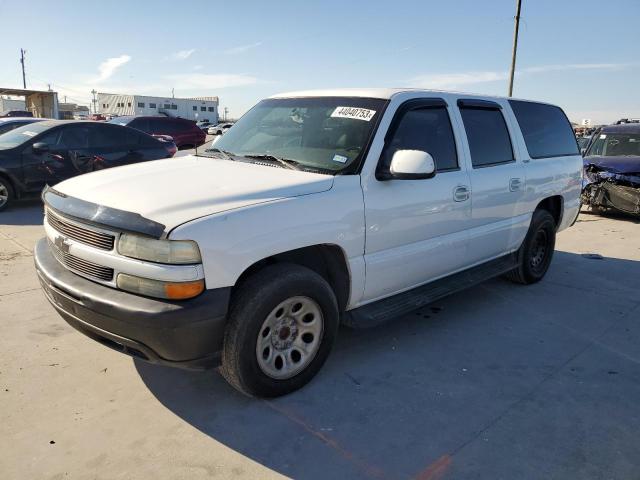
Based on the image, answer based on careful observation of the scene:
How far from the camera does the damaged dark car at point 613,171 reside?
9.48 meters

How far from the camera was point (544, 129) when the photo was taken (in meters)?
5.48

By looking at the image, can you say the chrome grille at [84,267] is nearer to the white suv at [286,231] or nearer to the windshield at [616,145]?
the white suv at [286,231]

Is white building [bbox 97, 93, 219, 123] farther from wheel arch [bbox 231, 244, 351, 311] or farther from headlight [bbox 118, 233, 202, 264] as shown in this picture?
headlight [bbox 118, 233, 202, 264]

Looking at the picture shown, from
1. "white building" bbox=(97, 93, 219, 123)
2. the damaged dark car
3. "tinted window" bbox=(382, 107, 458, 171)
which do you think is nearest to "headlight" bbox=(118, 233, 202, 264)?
"tinted window" bbox=(382, 107, 458, 171)

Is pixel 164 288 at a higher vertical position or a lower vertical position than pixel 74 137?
lower

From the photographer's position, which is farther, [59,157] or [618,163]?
[618,163]

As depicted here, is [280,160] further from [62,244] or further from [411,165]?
[62,244]

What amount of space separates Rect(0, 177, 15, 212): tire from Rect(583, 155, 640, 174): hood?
1080 centimetres

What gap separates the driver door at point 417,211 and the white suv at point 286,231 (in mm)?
13

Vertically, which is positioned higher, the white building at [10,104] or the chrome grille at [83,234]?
the white building at [10,104]

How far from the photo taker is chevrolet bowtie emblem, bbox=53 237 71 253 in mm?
2948

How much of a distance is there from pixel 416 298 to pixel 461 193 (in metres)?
0.92

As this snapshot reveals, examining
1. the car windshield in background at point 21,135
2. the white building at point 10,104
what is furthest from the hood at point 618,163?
the white building at point 10,104

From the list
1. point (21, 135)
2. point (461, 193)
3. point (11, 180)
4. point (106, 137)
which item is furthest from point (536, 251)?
point (21, 135)
